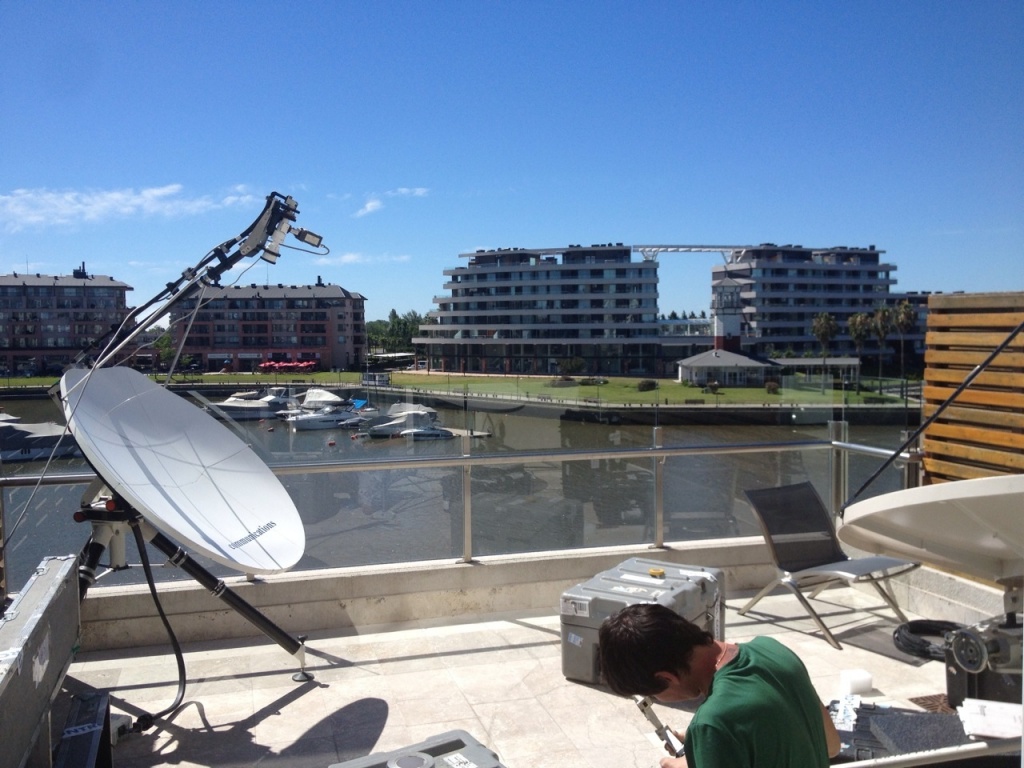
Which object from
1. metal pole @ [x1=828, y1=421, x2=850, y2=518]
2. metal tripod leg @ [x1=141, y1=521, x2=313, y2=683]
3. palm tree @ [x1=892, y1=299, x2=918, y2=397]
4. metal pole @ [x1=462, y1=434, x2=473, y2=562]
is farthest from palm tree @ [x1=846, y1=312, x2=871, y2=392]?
metal tripod leg @ [x1=141, y1=521, x2=313, y2=683]

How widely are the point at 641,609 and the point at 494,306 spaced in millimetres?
38018

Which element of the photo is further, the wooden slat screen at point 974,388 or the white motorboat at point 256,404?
the white motorboat at point 256,404

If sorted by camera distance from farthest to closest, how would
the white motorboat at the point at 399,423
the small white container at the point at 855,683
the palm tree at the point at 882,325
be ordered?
1. the palm tree at the point at 882,325
2. the white motorboat at the point at 399,423
3. the small white container at the point at 855,683

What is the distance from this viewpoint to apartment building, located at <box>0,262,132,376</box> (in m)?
6.02

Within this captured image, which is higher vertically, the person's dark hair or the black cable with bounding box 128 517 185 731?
the person's dark hair

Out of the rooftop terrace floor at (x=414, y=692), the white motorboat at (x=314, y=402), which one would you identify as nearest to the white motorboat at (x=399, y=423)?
the white motorboat at (x=314, y=402)

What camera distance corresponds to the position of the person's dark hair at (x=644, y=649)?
1651 millimetres

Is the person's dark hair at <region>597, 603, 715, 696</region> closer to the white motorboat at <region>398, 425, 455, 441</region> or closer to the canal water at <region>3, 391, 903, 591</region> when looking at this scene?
the canal water at <region>3, 391, 903, 591</region>

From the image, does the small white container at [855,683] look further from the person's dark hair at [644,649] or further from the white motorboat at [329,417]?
the white motorboat at [329,417]

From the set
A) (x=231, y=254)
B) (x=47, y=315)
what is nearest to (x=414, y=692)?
(x=231, y=254)

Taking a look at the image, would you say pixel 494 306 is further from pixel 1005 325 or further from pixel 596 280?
pixel 1005 325

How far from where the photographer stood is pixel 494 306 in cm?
3950

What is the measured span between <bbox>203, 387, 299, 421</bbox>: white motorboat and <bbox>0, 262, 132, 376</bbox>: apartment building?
0.99 m

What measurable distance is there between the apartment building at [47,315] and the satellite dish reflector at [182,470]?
4.82ft
